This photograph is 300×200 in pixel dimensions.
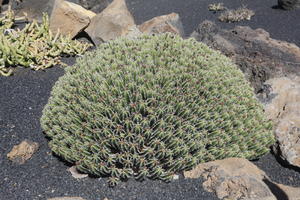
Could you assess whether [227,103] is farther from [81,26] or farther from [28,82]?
[81,26]

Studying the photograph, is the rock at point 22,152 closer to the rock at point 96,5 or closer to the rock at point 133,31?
the rock at point 133,31

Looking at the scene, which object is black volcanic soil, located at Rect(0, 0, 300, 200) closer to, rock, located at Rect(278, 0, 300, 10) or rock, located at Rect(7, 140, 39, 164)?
rock, located at Rect(7, 140, 39, 164)

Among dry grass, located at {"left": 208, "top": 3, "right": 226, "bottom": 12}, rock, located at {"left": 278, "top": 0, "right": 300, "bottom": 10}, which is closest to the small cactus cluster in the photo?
dry grass, located at {"left": 208, "top": 3, "right": 226, "bottom": 12}

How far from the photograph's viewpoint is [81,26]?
26.7ft

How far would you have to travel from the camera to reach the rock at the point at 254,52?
5910 mm

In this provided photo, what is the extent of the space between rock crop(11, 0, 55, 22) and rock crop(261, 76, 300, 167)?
216 inches

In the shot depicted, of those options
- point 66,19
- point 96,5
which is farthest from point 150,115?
point 96,5

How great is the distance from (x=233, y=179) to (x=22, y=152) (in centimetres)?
247

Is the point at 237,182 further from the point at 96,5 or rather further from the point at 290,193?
the point at 96,5

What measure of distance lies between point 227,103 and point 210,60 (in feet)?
2.13

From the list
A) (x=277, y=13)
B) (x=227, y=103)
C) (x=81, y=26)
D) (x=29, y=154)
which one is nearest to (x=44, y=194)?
(x=29, y=154)

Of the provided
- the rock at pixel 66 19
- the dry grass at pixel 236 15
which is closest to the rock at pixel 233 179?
the rock at pixel 66 19

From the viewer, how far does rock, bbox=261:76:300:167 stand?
4.47m

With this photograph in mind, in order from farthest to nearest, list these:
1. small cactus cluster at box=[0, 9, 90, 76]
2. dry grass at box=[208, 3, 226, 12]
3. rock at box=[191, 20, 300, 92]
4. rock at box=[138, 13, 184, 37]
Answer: dry grass at box=[208, 3, 226, 12]
rock at box=[138, 13, 184, 37]
small cactus cluster at box=[0, 9, 90, 76]
rock at box=[191, 20, 300, 92]
